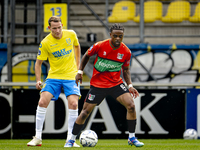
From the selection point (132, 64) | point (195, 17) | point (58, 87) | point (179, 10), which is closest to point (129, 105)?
point (58, 87)

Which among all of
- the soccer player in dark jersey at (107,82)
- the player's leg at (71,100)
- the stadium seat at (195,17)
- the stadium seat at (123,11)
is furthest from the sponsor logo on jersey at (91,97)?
the stadium seat at (195,17)

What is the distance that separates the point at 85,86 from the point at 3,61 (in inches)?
184

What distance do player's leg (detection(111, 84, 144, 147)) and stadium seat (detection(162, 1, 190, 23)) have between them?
6281 mm

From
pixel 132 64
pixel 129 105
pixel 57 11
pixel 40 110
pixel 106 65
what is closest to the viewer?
pixel 129 105

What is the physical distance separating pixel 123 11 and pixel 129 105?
655cm

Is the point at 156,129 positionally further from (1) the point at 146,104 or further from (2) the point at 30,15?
(2) the point at 30,15

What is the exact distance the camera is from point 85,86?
7.34m

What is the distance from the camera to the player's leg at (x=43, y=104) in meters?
5.45

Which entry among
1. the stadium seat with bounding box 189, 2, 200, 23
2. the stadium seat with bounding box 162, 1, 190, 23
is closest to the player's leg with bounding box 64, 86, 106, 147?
the stadium seat with bounding box 162, 1, 190, 23

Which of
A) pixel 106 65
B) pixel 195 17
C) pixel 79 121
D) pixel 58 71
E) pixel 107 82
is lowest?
pixel 79 121

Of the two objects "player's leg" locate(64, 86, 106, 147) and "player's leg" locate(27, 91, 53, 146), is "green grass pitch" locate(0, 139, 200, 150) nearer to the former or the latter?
"player's leg" locate(27, 91, 53, 146)

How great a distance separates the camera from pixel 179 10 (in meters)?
11.0

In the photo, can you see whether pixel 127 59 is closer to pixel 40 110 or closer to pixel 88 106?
pixel 88 106

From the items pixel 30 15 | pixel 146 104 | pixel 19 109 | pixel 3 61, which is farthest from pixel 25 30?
pixel 146 104
